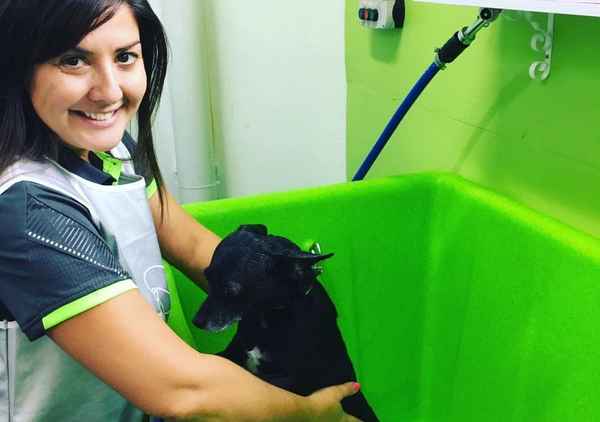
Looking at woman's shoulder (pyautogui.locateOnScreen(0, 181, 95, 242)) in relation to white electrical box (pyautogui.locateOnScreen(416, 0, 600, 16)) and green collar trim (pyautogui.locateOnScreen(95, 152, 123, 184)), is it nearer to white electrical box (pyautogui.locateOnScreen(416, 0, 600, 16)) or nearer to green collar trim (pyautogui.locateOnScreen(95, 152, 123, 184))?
green collar trim (pyautogui.locateOnScreen(95, 152, 123, 184))

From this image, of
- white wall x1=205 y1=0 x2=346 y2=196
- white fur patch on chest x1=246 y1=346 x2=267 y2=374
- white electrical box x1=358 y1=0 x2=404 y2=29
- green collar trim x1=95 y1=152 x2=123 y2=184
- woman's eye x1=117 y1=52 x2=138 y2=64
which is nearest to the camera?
woman's eye x1=117 y1=52 x2=138 y2=64

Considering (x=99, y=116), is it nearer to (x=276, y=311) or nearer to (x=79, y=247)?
(x=79, y=247)

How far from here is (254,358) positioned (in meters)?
1.03

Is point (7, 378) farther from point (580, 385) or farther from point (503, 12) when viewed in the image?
point (503, 12)

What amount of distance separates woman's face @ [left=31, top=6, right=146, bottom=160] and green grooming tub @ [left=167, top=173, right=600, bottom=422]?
368mm

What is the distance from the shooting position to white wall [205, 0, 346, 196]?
1.75 meters

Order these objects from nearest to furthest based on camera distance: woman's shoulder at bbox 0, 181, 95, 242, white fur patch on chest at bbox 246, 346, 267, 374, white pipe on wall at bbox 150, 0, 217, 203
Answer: woman's shoulder at bbox 0, 181, 95, 242
white fur patch on chest at bbox 246, 346, 267, 374
white pipe on wall at bbox 150, 0, 217, 203

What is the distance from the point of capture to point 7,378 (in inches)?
31.7

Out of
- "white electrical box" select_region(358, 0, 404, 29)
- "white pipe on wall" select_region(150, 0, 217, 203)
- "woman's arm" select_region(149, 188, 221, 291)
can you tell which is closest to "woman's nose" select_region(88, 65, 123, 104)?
"woman's arm" select_region(149, 188, 221, 291)

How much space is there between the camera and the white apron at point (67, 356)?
0.76 meters

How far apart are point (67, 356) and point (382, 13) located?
1.00 meters

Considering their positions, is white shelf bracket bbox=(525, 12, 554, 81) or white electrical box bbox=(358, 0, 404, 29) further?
white electrical box bbox=(358, 0, 404, 29)

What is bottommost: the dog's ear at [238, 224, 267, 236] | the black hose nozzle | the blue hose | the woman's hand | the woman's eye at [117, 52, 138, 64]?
the woman's hand

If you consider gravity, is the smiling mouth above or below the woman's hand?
above
